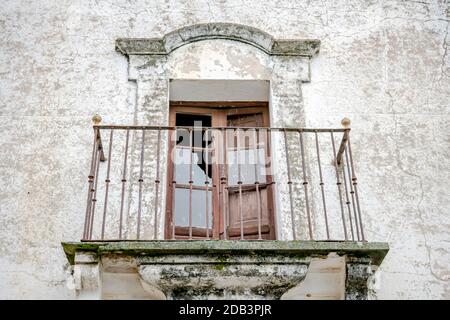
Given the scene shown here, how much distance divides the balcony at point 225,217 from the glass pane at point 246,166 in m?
0.01

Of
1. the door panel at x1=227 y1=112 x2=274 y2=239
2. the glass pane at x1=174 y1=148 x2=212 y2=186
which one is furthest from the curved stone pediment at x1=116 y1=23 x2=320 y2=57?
the glass pane at x1=174 y1=148 x2=212 y2=186

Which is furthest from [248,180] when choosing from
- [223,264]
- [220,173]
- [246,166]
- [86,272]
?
[86,272]

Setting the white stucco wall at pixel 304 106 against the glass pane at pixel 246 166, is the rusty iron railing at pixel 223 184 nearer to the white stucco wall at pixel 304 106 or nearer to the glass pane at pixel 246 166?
the glass pane at pixel 246 166

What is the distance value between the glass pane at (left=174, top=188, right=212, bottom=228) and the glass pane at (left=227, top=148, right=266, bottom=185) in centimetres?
32

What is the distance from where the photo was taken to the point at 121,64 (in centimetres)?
752

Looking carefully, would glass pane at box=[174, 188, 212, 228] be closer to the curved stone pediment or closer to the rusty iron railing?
the rusty iron railing

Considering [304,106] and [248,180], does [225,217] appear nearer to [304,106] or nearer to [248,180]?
[248,180]

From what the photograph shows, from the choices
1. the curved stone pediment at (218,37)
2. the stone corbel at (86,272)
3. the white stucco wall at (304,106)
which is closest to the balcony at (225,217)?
the stone corbel at (86,272)

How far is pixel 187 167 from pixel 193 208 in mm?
466

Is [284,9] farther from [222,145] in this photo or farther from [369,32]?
[222,145]

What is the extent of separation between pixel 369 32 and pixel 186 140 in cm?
218

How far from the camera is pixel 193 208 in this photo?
23.0 feet

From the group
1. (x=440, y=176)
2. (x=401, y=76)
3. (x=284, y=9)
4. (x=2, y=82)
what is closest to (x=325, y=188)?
(x=440, y=176)

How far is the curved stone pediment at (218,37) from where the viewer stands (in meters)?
7.49
